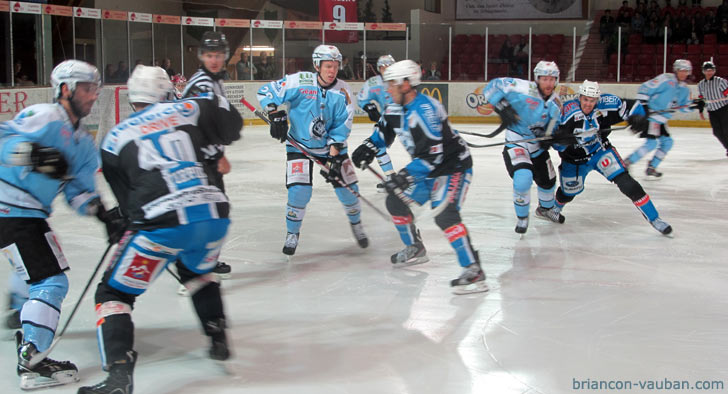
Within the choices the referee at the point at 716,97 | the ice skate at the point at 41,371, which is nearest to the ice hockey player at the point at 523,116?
the ice skate at the point at 41,371

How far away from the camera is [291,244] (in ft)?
15.6

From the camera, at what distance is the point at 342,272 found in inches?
173

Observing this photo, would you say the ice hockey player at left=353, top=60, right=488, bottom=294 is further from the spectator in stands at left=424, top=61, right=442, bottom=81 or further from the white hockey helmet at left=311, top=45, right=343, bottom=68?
the spectator in stands at left=424, top=61, right=442, bottom=81

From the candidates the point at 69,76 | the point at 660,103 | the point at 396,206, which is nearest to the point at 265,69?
the point at 660,103

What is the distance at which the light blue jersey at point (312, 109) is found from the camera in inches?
186

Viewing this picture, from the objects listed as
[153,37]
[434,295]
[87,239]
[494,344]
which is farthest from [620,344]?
[153,37]

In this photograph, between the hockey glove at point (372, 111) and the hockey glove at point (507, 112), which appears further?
the hockey glove at point (372, 111)

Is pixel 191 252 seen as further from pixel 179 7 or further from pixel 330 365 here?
pixel 179 7

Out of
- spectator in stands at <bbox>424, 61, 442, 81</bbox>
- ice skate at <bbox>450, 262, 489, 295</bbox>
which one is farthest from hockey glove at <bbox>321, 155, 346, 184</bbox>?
spectator in stands at <bbox>424, 61, 442, 81</bbox>

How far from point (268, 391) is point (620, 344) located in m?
1.52

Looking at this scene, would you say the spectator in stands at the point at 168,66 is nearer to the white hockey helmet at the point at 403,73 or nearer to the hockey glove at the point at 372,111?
the hockey glove at the point at 372,111

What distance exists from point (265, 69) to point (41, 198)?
1201cm

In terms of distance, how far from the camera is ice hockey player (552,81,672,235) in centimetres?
524

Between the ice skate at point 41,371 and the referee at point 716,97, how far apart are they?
806 centimetres
